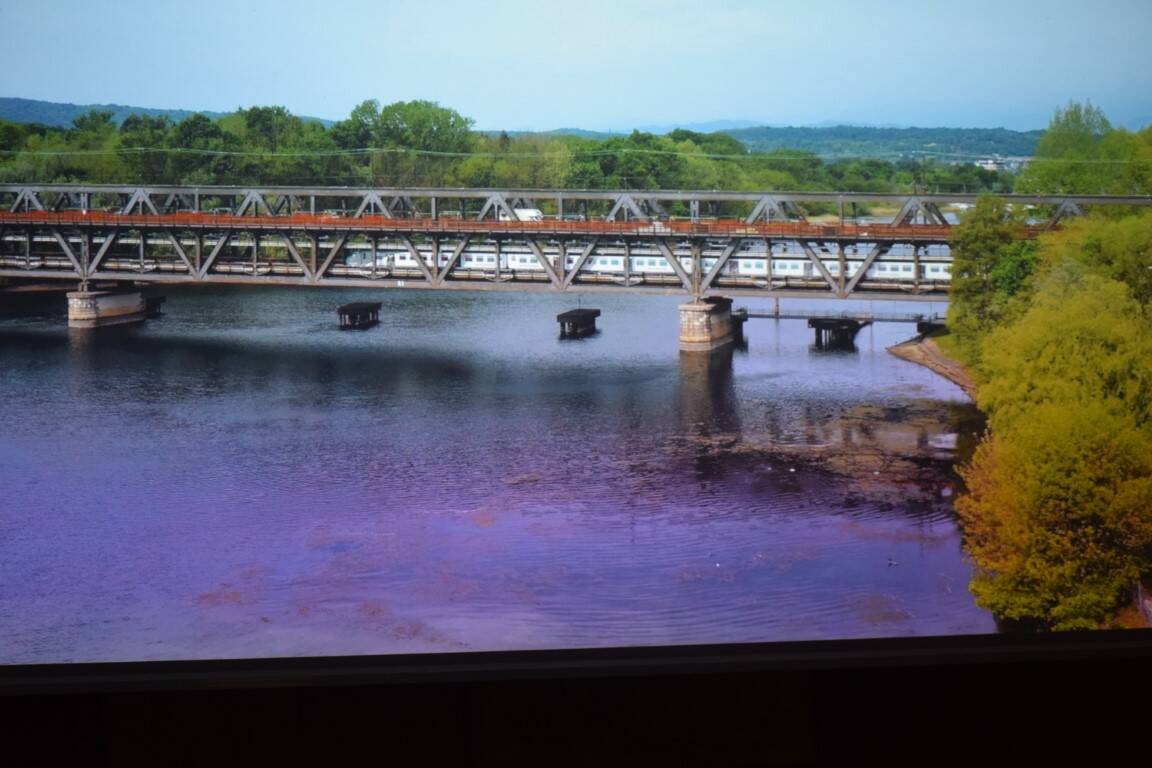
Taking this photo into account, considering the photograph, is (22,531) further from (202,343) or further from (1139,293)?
(1139,293)

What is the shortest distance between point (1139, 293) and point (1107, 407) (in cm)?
98

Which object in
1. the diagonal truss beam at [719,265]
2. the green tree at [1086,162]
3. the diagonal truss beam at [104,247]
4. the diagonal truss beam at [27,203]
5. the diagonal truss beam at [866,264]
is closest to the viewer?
the green tree at [1086,162]

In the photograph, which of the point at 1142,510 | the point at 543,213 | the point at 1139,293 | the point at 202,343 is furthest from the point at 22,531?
the point at 1139,293

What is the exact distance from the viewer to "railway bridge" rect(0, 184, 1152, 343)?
24.3ft

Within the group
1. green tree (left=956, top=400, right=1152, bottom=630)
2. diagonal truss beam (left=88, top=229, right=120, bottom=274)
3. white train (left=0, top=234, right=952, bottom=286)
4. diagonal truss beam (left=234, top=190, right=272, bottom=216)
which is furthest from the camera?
white train (left=0, top=234, right=952, bottom=286)

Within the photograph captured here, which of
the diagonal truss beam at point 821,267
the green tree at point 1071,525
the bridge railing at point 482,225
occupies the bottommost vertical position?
the green tree at point 1071,525

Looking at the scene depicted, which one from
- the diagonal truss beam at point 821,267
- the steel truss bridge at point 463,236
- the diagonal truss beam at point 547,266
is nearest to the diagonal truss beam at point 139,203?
the steel truss bridge at point 463,236

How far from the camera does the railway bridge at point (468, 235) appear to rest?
7397 mm

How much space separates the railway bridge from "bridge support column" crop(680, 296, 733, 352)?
105 mm

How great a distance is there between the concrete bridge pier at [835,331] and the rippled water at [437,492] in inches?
5.0

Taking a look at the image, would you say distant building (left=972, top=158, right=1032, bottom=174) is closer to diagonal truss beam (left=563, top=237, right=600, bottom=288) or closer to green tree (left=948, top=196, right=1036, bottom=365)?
green tree (left=948, top=196, right=1036, bottom=365)

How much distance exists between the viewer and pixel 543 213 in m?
8.10

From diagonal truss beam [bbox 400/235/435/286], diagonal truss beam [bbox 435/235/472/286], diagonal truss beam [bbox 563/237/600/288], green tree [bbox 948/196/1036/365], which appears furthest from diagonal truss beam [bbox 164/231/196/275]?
green tree [bbox 948/196/1036/365]

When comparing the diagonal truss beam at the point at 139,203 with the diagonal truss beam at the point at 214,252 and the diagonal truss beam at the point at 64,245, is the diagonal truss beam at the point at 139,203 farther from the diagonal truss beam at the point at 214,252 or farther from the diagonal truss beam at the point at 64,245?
the diagonal truss beam at the point at 214,252
